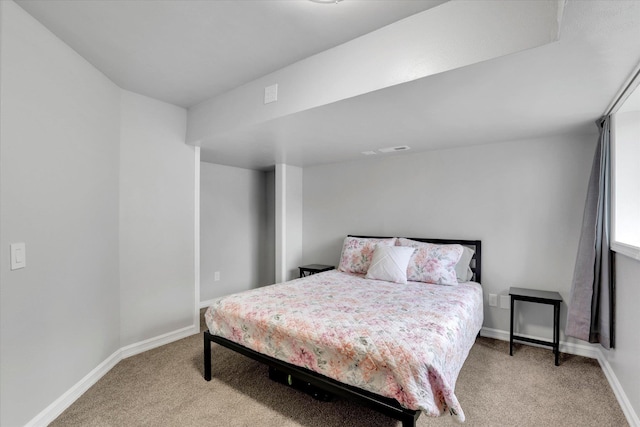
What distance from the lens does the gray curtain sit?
2.32 meters

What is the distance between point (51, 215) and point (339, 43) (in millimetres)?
2067

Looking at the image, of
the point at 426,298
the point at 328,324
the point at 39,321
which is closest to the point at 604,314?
the point at 426,298

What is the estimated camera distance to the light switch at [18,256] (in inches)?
64.3

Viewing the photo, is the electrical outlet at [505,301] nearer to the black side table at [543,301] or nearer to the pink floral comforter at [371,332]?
the black side table at [543,301]

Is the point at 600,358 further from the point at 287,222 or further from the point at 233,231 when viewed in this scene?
the point at 233,231

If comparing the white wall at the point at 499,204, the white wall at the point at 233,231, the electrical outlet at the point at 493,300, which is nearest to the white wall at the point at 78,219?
the white wall at the point at 233,231

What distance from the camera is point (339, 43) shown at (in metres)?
1.96

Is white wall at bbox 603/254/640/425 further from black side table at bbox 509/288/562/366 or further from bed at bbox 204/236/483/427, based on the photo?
bed at bbox 204/236/483/427

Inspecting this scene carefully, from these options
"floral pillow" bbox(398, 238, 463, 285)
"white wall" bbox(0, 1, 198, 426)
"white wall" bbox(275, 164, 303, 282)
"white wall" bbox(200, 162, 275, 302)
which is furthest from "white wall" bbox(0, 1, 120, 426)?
"floral pillow" bbox(398, 238, 463, 285)

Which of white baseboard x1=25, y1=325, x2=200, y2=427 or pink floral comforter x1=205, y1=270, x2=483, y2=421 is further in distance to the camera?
white baseboard x1=25, y1=325, x2=200, y2=427

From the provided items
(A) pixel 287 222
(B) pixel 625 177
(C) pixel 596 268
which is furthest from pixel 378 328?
(A) pixel 287 222

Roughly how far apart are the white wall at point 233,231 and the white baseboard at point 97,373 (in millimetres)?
1204

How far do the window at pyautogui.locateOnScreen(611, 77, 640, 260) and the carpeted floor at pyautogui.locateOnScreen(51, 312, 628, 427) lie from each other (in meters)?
1.07

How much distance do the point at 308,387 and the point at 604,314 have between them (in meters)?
2.26
